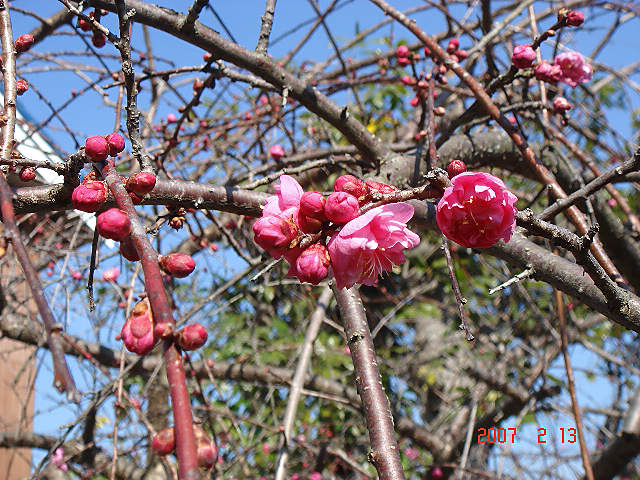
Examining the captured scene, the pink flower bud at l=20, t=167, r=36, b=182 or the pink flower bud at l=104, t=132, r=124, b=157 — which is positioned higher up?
the pink flower bud at l=20, t=167, r=36, b=182

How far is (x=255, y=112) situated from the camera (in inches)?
117

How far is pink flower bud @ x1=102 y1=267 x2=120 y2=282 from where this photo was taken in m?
2.56

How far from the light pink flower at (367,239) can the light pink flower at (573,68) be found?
1.49 m

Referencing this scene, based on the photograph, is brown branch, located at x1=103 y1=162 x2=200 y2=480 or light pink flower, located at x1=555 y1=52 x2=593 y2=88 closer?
brown branch, located at x1=103 y1=162 x2=200 y2=480

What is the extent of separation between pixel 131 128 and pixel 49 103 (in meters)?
1.38

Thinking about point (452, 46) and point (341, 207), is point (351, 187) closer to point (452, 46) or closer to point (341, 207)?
point (341, 207)

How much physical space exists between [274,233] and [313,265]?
0.07 metres

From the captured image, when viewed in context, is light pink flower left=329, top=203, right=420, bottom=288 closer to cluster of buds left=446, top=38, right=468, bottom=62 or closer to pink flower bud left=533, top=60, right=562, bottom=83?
pink flower bud left=533, top=60, right=562, bottom=83

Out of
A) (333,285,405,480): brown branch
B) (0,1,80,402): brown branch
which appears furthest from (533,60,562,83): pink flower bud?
(0,1,80,402): brown branch

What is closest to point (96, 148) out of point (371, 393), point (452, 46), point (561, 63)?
point (371, 393)

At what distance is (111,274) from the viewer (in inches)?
104

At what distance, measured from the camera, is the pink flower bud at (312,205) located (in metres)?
0.79

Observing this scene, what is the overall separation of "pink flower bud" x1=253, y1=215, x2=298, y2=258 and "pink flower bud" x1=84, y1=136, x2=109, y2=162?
0.23 meters

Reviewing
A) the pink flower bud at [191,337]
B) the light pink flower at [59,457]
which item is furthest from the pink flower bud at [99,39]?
the light pink flower at [59,457]
